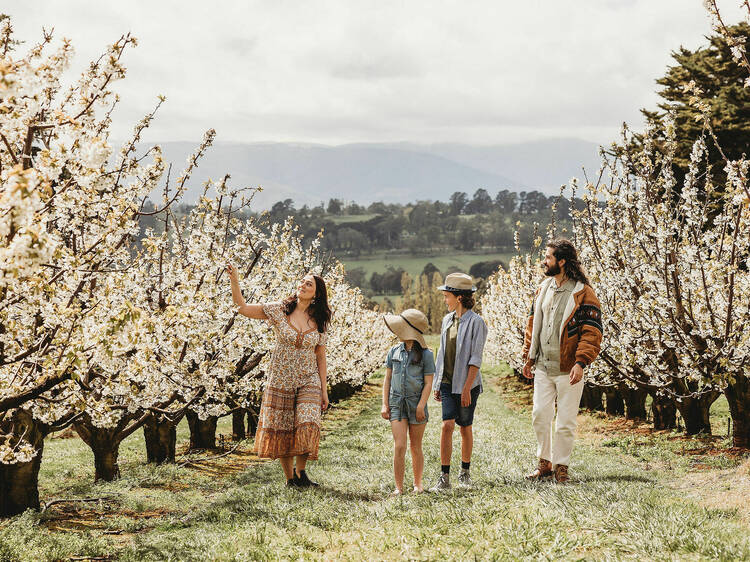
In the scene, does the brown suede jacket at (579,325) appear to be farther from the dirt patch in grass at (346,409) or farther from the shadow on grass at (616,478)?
the dirt patch in grass at (346,409)

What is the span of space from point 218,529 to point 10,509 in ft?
14.2

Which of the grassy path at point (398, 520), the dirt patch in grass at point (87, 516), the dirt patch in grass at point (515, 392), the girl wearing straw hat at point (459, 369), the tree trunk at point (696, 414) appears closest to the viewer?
the grassy path at point (398, 520)

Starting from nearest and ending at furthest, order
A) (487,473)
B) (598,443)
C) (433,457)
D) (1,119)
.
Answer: (1,119)
(487,473)
(433,457)
(598,443)

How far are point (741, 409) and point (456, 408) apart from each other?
24.3 ft

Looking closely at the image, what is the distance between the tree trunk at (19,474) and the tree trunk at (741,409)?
1201 cm

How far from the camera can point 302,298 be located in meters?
7.67

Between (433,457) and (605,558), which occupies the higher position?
(605,558)

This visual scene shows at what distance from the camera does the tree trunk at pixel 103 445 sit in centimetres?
1103

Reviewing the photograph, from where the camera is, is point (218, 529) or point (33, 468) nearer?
point (218, 529)

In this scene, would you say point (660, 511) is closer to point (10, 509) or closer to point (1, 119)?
point (1, 119)

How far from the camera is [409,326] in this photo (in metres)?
7.26

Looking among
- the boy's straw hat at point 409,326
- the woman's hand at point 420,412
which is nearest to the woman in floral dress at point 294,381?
the boy's straw hat at point 409,326

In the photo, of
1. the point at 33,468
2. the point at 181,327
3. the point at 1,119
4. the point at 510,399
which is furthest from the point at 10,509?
the point at 510,399

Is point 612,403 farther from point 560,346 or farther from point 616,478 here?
point 560,346
